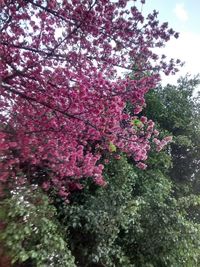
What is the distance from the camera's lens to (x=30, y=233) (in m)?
4.05

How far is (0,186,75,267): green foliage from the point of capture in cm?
386

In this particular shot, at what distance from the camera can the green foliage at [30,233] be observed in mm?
3859

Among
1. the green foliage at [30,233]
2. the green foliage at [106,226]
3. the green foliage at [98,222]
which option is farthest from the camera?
the green foliage at [98,222]

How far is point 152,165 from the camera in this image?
7699 millimetres

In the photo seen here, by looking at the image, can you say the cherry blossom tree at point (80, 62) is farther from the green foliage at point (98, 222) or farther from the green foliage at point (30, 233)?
the green foliage at point (98, 222)

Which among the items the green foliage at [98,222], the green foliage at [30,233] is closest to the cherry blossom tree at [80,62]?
the green foliage at [30,233]

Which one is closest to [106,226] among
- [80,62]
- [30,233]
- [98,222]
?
[98,222]

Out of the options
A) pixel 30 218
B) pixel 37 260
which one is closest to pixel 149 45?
pixel 30 218

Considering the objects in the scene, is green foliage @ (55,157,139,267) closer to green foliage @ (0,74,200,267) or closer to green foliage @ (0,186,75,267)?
green foliage @ (0,74,200,267)

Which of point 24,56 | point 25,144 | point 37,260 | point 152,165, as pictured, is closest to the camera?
point 37,260

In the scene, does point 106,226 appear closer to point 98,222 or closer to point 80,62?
point 98,222

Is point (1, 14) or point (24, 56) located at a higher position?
point (1, 14)

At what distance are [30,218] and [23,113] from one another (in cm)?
133

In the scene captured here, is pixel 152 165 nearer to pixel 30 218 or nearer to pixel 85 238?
pixel 85 238
